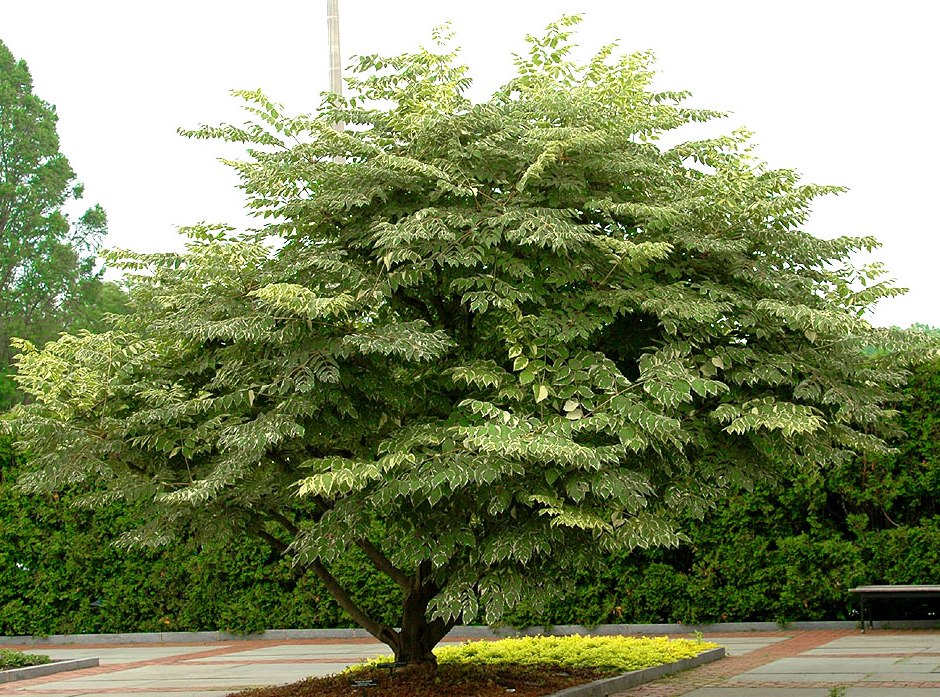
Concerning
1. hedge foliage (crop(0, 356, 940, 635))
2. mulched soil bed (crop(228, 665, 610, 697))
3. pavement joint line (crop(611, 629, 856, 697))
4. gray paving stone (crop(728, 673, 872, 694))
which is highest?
hedge foliage (crop(0, 356, 940, 635))

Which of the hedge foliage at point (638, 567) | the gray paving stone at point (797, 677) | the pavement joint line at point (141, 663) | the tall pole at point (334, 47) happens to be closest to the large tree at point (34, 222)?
the hedge foliage at point (638, 567)

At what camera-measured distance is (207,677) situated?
12352 mm

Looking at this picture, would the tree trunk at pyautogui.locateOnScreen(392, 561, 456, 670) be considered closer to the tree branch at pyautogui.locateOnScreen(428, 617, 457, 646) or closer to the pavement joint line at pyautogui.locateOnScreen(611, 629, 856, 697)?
the tree branch at pyautogui.locateOnScreen(428, 617, 457, 646)

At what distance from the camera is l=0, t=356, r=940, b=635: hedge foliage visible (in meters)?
14.3

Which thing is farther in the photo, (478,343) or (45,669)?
(45,669)

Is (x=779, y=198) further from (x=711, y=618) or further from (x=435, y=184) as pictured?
(x=711, y=618)

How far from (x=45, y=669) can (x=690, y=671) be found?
7446mm

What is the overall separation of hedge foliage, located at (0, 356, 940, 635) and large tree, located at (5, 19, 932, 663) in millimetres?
4543

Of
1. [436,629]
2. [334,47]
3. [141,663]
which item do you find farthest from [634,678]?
[334,47]

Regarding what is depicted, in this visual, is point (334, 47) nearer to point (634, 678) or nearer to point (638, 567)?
point (638, 567)

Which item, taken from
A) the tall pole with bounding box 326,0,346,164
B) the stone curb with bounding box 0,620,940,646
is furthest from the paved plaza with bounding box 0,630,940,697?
the tall pole with bounding box 326,0,346,164

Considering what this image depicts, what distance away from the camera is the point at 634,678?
10.6 metres

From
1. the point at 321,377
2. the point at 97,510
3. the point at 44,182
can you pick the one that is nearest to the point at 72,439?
the point at 321,377

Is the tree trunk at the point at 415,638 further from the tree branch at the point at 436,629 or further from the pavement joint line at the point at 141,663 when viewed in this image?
the pavement joint line at the point at 141,663
